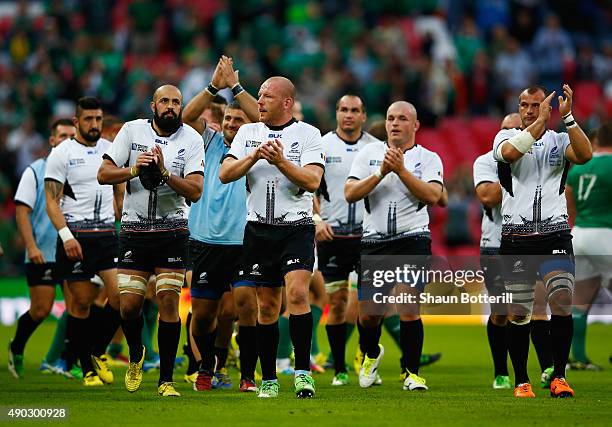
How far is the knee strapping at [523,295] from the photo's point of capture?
11.1m

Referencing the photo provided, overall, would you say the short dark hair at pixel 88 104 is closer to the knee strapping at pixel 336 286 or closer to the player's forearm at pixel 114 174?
the player's forearm at pixel 114 174

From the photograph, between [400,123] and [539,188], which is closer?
[539,188]

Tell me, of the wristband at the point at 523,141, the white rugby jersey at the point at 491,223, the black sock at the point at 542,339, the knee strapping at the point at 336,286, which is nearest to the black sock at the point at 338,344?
the knee strapping at the point at 336,286

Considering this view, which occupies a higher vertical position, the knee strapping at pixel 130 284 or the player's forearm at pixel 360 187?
the player's forearm at pixel 360 187

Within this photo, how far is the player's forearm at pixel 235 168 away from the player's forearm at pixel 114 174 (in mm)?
811

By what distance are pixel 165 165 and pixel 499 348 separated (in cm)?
377

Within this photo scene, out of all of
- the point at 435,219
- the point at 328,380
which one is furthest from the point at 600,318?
the point at 328,380

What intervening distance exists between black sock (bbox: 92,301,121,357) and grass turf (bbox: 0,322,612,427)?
0.43m

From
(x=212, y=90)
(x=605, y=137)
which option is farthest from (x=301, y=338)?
(x=605, y=137)

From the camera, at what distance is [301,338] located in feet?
34.8

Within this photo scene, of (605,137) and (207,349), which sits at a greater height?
(605,137)

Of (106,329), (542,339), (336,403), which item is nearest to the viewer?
(336,403)

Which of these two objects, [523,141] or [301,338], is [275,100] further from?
[523,141]

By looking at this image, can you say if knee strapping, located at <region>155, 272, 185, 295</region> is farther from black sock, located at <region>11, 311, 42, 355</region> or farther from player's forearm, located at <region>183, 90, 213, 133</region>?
black sock, located at <region>11, 311, 42, 355</region>
